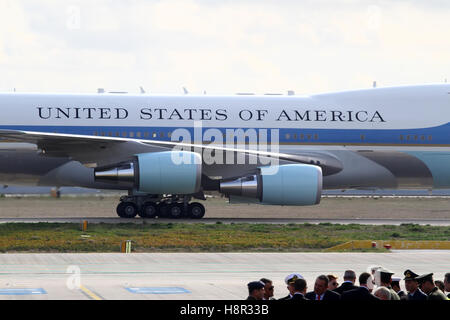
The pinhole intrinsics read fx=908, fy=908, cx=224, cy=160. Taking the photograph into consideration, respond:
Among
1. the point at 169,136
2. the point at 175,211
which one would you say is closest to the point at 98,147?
the point at 169,136

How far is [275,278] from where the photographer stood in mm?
15773

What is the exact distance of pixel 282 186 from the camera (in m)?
27.3

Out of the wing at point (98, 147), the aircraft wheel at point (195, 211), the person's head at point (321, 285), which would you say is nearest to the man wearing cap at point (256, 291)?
the person's head at point (321, 285)

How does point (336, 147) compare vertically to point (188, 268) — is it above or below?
above

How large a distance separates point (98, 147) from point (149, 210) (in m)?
2.79

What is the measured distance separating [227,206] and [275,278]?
81.3ft

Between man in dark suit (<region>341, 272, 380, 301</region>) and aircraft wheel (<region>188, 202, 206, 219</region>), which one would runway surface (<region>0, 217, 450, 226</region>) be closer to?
aircraft wheel (<region>188, 202, 206, 219</region>)

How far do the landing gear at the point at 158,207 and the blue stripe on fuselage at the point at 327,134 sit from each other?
1.98 meters

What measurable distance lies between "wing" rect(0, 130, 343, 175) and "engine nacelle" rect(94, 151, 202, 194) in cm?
75

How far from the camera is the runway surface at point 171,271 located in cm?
1373

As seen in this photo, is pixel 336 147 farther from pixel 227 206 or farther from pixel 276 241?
pixel 227 206

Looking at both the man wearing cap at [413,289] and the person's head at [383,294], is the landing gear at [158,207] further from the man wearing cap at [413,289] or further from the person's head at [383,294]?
the person's head at [383,294]

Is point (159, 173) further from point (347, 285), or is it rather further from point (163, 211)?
point (347, 285)
